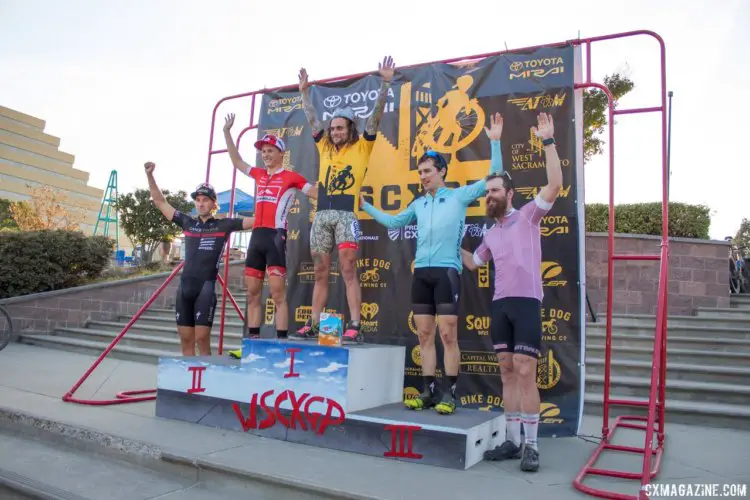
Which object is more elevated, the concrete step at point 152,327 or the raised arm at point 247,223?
the raised arm at point 247,223

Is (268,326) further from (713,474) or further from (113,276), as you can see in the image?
(113,276)

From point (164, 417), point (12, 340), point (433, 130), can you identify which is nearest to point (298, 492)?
point (164, 417)

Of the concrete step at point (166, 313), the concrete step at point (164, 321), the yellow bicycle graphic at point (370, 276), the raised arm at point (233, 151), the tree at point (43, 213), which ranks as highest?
the tree at point (43, 213)

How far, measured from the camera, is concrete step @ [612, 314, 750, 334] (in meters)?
7.77

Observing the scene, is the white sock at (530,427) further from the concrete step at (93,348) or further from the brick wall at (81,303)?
the brick wall at (81,303)

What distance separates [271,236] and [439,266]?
5.90 feet

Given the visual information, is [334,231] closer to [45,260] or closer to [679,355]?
[679,355]

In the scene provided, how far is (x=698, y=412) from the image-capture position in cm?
518

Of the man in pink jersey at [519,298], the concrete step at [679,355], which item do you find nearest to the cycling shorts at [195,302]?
the man in pink jersey at [519,298]

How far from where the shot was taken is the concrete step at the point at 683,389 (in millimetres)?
5512

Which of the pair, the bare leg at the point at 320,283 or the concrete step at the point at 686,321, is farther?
the concrete step at the point at 686,321

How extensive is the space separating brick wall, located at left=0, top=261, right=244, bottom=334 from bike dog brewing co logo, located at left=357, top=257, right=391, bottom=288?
607 cm

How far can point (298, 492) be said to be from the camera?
320 centimetres

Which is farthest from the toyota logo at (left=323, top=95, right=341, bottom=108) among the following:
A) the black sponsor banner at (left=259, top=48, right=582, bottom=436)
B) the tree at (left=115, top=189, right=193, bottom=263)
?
the tree at (left=115, top=189, right=193, bottom=263)
